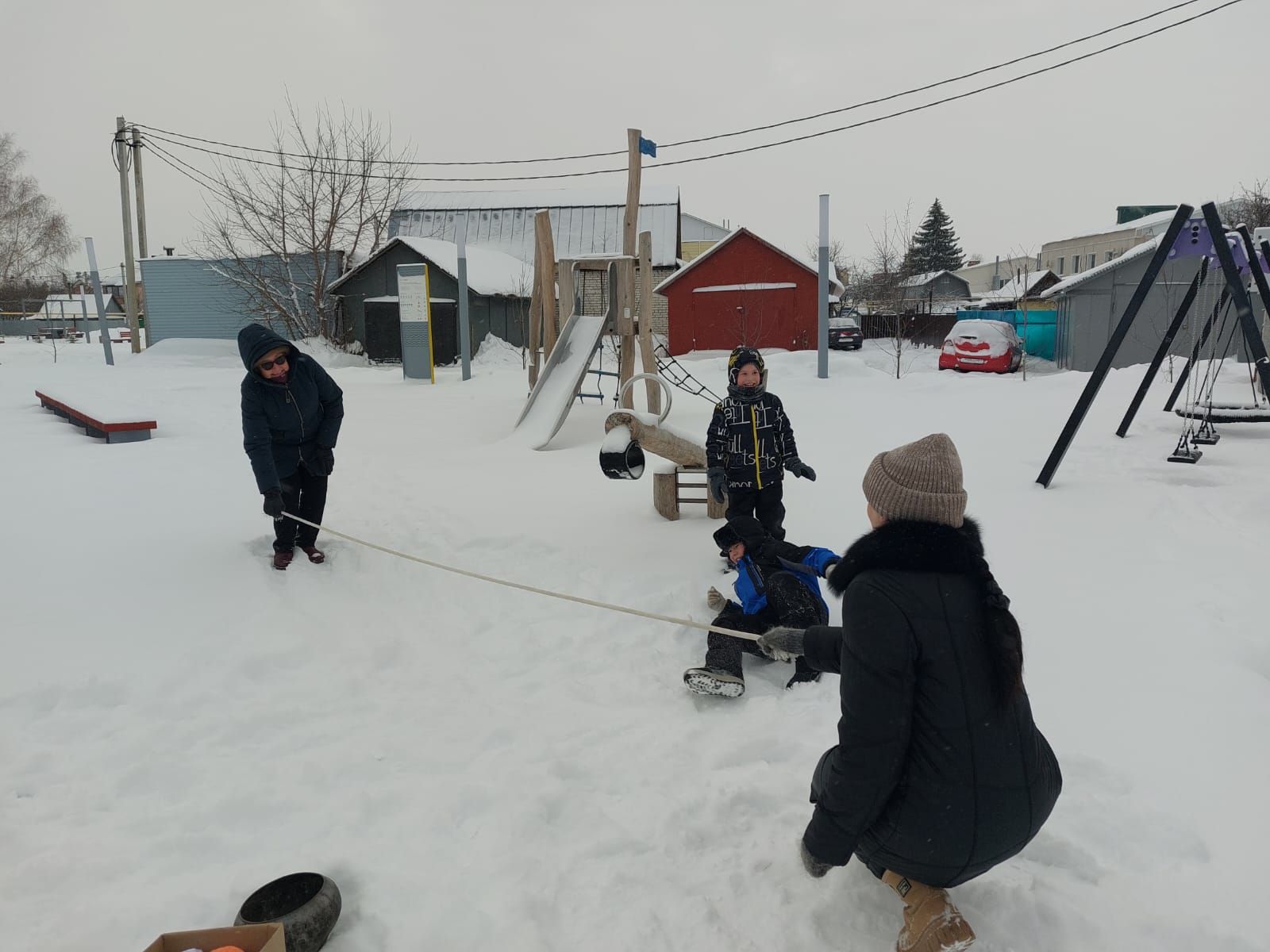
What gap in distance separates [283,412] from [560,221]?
2928 cm

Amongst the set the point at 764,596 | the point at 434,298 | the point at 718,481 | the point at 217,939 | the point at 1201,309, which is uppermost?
the point at 434,298

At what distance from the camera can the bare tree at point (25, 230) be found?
37.7 m

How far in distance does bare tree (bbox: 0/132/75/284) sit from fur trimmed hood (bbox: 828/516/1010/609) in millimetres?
47792

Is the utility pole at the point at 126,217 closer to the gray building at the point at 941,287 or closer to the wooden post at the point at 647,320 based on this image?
the wooden post at the point at 647,320

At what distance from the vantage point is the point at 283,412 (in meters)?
4.96

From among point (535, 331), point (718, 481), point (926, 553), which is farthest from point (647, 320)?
point (926, 553)

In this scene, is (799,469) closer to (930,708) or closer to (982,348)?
(930,708)

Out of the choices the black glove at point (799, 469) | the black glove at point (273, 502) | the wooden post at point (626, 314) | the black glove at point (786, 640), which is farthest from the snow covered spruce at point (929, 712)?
the wooden post at point (626, 314)

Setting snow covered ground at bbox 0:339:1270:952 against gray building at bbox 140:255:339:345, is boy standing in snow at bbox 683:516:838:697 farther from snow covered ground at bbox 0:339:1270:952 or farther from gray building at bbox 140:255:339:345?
gray building at bbox 140:255:339:345

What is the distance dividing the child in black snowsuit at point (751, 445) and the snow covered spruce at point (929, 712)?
2.83 m

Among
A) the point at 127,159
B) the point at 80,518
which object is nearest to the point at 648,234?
the point at 80,518

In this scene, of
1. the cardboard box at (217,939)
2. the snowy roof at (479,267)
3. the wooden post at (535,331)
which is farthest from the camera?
the snowy roof at (479,267)

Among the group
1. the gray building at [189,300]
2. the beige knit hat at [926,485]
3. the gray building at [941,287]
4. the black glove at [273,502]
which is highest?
the gray building at [941,287]

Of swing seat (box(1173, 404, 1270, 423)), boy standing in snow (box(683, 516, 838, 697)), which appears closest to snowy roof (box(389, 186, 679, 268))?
swing seat (box(1173, 404, 1270, 423))
